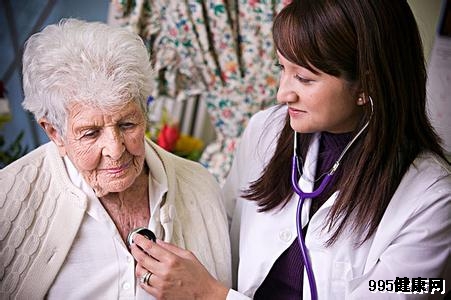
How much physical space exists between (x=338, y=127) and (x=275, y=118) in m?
0.27

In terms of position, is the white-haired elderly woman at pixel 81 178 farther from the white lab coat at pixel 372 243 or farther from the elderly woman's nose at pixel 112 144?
the white lab coat at pixel 372 243

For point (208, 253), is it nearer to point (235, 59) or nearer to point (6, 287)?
point (6, 287)

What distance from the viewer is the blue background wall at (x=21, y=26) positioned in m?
2.83

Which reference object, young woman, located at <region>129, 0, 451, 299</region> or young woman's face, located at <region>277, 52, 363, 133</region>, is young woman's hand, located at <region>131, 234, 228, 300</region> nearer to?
young woman, located at <region>129, 0, 451, 299</region>

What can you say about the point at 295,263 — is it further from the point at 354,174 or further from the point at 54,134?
the point at 54,134

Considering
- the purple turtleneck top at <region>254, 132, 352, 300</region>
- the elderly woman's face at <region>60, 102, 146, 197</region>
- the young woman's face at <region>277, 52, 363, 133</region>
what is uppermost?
the young woman's face at <region>277, 52, 363, 133</region>

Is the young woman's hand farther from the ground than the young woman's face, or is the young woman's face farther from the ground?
the young woman's face

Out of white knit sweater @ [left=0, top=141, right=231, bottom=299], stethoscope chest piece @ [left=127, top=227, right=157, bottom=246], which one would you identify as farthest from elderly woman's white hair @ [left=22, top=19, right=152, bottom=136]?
stethoscope chest piece @ [left=127, top=227, right=157, bottom=246]

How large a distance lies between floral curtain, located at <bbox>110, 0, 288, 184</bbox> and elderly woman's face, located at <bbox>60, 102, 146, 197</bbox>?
128 cm

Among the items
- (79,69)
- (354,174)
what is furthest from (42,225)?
(354,174)

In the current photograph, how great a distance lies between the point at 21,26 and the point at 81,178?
1.73m

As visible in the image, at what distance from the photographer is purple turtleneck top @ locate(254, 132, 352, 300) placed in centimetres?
149

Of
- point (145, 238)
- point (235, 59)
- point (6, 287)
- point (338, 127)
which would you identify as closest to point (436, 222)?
point (338, 127)

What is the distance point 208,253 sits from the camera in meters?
1.58
